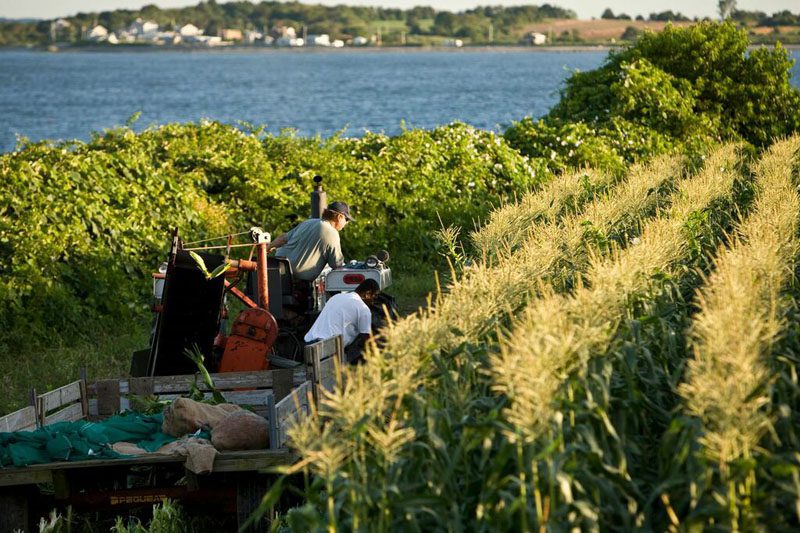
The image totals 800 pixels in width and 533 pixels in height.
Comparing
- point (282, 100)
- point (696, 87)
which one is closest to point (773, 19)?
point (282, 100)

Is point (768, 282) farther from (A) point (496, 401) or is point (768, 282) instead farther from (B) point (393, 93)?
(B) point (393, 93)

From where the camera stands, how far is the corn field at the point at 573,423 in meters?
4.86

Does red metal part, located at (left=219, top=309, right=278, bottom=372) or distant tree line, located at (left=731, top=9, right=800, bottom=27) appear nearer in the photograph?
red metal part, located at (left=219, top=309, right=278, bottom=372)

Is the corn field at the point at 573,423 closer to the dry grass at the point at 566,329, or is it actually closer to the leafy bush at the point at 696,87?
the dry grass at the point at 566,329

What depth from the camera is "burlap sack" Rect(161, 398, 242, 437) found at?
7.66 metres

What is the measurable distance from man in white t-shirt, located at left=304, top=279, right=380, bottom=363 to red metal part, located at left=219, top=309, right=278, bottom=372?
0.31 meters

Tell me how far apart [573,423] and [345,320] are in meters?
4.08

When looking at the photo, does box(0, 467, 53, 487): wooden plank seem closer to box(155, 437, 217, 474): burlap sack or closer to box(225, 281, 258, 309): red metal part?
box(155, 437, 217, 474): burlap sack

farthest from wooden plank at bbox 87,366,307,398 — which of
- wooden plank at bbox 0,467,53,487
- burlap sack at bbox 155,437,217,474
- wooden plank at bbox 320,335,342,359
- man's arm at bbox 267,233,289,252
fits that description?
man's arm at bbox 267,233,289,252

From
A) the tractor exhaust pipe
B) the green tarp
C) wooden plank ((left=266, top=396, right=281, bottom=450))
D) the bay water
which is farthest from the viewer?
the bay water

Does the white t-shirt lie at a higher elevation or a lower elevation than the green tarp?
higher

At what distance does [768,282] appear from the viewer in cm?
718

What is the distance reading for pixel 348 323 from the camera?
30.6ft

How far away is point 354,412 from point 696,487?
4.57ft
